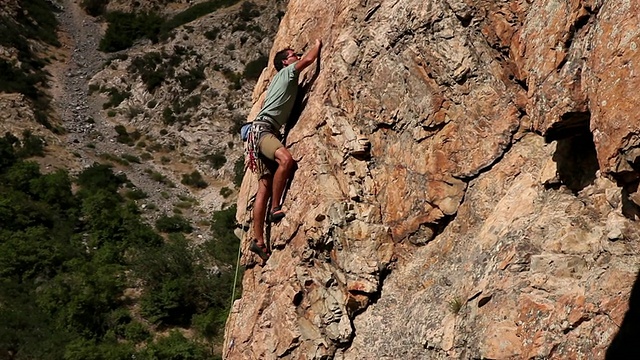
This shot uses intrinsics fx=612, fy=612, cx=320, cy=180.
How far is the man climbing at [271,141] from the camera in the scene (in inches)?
325

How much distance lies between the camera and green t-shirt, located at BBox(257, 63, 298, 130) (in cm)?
830

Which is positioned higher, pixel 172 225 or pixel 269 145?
pixel 172 225

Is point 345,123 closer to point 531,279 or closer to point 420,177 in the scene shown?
point 420,177

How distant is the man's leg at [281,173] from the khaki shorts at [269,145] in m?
0.07

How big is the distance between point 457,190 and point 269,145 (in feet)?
9.27

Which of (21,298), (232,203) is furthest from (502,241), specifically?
(232,203)

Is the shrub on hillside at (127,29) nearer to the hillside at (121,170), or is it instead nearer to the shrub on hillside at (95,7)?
the hillside at (121,170)

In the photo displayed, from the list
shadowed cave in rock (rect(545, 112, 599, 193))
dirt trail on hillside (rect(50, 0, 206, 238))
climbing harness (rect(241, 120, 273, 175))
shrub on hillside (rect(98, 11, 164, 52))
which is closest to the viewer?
shadowed cave in rock (rect(545, 112, 599, 193))

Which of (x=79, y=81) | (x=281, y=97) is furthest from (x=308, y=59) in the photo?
(x=79, y=81)

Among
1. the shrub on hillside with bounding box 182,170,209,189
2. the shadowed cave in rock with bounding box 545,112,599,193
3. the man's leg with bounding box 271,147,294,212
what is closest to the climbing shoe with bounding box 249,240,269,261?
the man's leg with bounding box 271,147,294,212

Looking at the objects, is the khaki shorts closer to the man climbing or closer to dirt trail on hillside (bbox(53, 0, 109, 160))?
the man climbing

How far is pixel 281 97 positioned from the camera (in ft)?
27.5

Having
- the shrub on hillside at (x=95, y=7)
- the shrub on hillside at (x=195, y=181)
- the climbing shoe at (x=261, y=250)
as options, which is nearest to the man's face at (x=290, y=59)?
the climbing shoe at (x=261, y=250)

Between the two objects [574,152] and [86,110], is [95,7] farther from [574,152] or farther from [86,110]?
[574,152]
